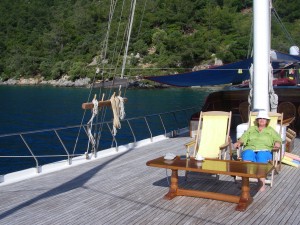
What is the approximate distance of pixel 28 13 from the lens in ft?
351

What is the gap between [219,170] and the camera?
4742mm

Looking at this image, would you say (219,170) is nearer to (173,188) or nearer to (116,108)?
(173,188)

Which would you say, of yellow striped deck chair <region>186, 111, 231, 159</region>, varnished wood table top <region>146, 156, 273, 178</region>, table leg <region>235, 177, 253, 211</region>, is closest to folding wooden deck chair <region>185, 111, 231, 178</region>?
yellow striped deck chair <region>186, 111, 231, 159</region>

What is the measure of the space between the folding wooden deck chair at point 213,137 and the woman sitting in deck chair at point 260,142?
315 mm

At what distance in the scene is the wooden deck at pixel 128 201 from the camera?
4.59 m

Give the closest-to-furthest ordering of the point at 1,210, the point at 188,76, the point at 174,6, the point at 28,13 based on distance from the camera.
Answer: the point at 1,210 < the point at 188,76 < the point at 174,6 < the point at 28,13

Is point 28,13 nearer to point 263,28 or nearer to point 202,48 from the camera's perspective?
point 202,48

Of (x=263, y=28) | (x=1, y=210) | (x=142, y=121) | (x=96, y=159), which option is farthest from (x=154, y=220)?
(x=142, y=121)

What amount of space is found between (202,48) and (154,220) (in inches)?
2861

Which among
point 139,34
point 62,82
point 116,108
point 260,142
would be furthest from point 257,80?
point 62,82

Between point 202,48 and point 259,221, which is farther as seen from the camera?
point 202,48

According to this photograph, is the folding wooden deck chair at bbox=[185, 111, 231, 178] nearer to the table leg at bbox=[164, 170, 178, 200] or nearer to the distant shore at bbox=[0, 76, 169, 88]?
the table leg at bbox=[164, 170, 178, 200]

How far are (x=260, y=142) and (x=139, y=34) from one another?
72.9 meters

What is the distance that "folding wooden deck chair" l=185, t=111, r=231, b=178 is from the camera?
6.29 metres
